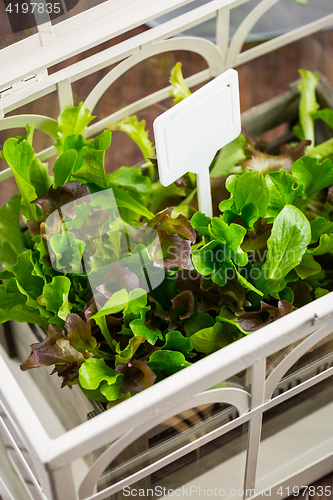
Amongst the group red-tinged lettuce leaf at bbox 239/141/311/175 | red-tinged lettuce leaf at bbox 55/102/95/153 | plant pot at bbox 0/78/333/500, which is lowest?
plant pot at bbox 0/78/333/500

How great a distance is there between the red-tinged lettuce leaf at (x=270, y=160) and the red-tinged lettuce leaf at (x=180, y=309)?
170mm

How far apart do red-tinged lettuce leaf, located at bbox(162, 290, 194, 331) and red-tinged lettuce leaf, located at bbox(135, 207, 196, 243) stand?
5 centimetres

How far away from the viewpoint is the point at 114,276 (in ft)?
1.77

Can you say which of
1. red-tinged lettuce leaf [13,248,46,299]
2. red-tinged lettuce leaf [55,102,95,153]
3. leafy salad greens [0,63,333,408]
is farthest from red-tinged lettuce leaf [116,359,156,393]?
red-tinged lettuce leaf [55,102,95,153]

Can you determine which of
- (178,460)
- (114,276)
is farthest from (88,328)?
(178,460)

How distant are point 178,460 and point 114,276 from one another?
0.18 meters

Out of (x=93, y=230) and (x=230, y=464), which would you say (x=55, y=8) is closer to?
(x=93, y=230)

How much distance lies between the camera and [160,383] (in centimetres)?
46

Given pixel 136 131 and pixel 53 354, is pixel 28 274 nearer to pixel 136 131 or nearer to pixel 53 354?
pixel 53 354

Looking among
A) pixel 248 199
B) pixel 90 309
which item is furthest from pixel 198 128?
pixel 90 309

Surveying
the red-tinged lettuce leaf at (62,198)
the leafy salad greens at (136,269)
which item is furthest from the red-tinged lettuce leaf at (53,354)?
the red-tinged lettuce leaf at (62,198)

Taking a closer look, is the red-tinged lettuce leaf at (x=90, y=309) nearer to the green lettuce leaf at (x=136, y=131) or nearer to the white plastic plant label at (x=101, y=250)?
the white plastic plant label at (x=101, y=250)

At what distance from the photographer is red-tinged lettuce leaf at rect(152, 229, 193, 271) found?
1.74ft

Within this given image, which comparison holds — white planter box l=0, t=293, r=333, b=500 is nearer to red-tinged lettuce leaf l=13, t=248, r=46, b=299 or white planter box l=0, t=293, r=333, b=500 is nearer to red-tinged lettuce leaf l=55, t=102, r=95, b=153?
red-tinged lettuce leaf l=13, t=248, r=46, b=299
